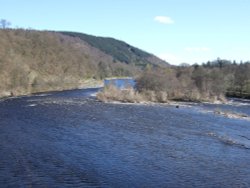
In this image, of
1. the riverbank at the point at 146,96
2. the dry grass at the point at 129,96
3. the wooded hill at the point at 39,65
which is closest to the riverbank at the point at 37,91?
the wooded hill at the point at 39,65

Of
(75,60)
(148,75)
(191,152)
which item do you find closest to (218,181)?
(191,152)

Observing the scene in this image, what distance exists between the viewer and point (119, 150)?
109ft

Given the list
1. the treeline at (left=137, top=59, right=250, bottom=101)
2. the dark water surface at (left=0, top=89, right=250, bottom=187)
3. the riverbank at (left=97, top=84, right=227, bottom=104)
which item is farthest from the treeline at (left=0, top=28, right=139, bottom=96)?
the dark water surface at (left=0, top=89, right=250, bottom=187)

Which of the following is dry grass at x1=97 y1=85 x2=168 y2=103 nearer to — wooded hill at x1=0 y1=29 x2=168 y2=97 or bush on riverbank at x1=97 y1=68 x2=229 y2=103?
bush on riverbank at x1=97 y1=68 x2=229 y2=103

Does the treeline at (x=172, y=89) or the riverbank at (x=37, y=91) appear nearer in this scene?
the treeline at (x=172, y=89)

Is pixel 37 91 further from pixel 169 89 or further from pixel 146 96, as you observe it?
pixel 169 89

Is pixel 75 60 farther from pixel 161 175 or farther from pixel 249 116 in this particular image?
pixel 161 175

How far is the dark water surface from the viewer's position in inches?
1017

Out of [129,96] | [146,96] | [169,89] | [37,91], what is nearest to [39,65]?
[37,91]

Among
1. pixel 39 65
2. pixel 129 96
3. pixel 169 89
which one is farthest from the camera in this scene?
pixel 39 65

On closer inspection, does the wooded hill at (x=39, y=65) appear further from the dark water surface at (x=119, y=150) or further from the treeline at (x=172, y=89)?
the dark water surface at (x=119, y=150)

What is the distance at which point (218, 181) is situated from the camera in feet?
86.1

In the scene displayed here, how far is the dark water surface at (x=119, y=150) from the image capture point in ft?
84.7

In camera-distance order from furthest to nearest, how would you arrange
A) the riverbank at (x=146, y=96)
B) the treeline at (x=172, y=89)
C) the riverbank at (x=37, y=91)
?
the riverbank at (x=37, y=91) < the treeline at (x=172, y=89) < the riverbank at (x=146, y=96)
